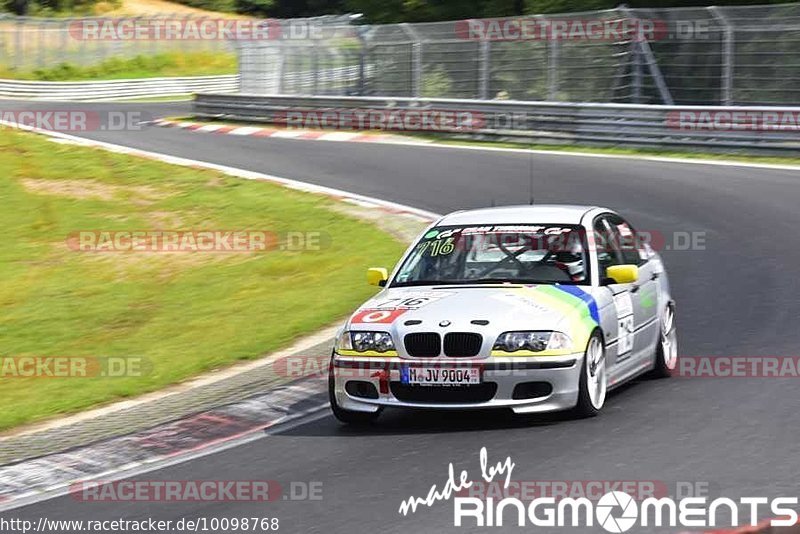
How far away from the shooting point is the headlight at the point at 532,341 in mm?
8680

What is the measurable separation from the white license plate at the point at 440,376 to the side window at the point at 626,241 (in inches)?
86.7

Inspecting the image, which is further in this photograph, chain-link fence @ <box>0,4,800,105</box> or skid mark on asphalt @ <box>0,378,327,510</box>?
chain-link fence @ <box>0,4,800,105</box>

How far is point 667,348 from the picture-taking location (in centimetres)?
1064

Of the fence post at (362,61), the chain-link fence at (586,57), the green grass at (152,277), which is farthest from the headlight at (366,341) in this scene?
the fence post at (362,61)

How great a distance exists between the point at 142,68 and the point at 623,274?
56.2 meters

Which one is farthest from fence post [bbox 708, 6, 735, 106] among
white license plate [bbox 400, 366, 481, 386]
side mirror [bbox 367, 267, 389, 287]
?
white license plate [bbox 400, 366, 481, 386]

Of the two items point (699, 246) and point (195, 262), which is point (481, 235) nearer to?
point (699, 246)

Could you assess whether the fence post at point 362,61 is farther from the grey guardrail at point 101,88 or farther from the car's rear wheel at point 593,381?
the car's rear wheel at point 593,381

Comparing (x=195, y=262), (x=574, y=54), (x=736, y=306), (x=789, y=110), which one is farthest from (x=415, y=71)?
(x=736, y=306)

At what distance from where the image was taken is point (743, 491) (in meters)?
6.89

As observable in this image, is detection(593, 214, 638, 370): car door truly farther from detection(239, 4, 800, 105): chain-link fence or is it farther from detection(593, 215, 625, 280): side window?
detection(239, 4, 800, 105): chain-link fence

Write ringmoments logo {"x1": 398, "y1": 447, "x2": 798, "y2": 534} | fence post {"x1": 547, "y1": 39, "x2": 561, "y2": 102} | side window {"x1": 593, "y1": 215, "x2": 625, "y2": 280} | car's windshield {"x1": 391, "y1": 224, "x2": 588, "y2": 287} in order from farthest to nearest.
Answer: fence post {"x1": 547, "y1": 39, "x2": 561, "y2": 102} → side window {"x1": 593, "y1": 215, "x2": 625, "y2": 280} → car's windshield {"x1": 391, "y1": 224, "x2": 588, "y2": 287} → ringmoments logo {"x1": 398, "y1": 447, "x2": 798, "y2": 534}

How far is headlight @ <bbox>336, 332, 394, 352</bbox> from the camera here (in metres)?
8.88

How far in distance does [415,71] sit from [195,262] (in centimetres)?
1633
